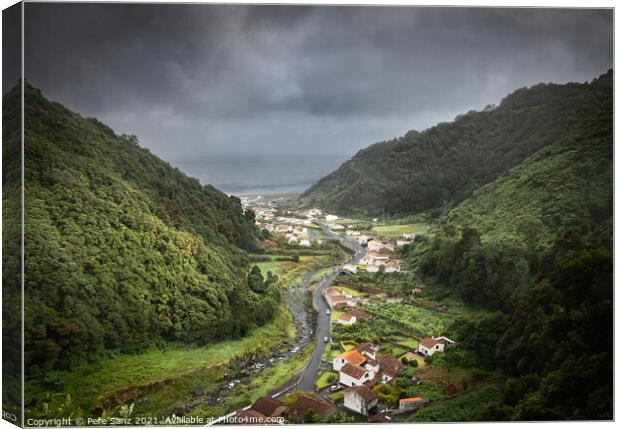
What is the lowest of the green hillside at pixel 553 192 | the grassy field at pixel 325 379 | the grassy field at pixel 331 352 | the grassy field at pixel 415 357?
the grassy field at pixel 325 379

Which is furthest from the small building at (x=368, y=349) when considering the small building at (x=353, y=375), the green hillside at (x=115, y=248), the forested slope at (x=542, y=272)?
the green hillside at (x=115, y=248)

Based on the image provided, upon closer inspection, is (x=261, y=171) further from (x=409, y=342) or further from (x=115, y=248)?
(x=409, y=342)

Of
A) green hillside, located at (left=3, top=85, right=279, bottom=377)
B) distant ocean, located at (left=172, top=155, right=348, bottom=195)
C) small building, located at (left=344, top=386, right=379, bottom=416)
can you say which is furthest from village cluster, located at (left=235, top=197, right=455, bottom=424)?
green hillside, located at (left=3, top=85, right=279, bottom=377)

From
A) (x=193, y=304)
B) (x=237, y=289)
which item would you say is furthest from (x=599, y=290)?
(x=193, y=304)

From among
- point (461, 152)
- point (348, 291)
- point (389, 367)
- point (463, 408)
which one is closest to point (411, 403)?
point (389, 367)

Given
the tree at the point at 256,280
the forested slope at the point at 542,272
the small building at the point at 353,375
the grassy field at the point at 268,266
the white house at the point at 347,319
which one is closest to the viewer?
the forested slope at the point at 542,272

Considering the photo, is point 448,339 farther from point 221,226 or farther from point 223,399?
point 221,226

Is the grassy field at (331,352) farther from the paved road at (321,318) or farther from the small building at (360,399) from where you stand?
the small building at (360,399)
